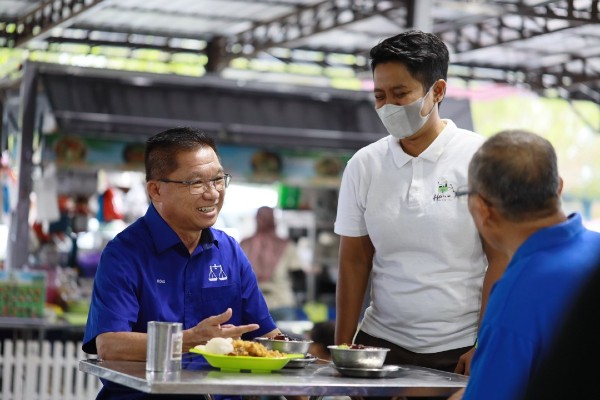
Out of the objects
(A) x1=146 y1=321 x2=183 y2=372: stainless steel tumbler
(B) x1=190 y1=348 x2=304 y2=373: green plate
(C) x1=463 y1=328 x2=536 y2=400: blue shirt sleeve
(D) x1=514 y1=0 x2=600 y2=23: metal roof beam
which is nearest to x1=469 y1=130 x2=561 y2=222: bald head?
(C) x1=463 y1=328 x2=536 y2=400: blue shirt sleeve

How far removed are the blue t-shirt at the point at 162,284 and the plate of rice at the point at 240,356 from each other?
43cm

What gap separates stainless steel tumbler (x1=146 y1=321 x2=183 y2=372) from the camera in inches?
115

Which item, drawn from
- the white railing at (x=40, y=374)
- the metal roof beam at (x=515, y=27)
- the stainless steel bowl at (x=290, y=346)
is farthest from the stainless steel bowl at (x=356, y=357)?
the metal roof beam at (x=515, y=27)

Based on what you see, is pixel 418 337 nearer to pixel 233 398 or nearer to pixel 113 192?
pixel 233 398

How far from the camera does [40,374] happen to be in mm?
8133

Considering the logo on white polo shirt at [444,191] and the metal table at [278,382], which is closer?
the metal table at [278,382]

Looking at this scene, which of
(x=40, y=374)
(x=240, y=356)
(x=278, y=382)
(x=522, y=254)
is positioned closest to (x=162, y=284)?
(x=240, y=356)

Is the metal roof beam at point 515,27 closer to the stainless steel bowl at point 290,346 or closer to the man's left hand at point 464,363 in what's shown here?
the man's left hand at point 464,363

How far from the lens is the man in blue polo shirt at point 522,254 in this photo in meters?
2.36

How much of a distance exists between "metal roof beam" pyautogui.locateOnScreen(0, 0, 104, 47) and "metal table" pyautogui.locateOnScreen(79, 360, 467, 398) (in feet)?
36.5

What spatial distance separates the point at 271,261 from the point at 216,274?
7406 mm

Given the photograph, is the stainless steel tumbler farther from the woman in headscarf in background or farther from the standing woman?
the woman in headscarf in background

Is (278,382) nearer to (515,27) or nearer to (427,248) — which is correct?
(427,248)

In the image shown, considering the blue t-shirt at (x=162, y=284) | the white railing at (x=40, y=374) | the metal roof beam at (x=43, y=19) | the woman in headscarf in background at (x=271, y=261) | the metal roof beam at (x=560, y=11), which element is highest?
the metal roof beam at (x=560, y=11)
